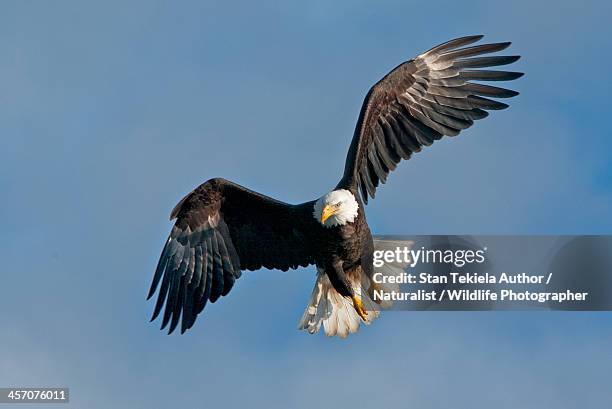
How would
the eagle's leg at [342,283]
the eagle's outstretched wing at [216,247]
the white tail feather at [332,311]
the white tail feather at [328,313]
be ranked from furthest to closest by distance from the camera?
the white tail feather at [328,313], the white tail feather at [332,311], the eagle's outstretched wing at [216,247], the eagle's leg at [342,283]

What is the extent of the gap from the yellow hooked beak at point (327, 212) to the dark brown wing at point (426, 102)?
1.71 feet

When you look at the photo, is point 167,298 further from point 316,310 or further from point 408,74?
point 408,74

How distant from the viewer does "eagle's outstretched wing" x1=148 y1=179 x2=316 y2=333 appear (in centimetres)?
996

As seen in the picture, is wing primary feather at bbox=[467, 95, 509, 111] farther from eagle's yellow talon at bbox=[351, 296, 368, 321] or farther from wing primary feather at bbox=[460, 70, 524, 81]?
eagle's yellow talon at bbox=[351, 296, 368, 321]

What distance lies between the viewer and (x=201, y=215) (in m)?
10.1

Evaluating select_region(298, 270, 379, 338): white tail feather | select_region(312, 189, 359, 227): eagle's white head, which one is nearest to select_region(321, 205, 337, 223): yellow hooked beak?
select_region(312, 189, 359, 227): eagle's white head

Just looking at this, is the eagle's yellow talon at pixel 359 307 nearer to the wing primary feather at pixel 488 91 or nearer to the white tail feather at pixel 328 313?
the white tail feather at pixel 328 313

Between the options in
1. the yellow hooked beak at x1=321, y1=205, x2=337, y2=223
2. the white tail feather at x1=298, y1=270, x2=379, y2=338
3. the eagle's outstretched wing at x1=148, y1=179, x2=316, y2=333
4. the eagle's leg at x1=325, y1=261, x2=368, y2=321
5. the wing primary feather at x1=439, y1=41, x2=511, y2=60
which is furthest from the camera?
the white tail feather at x1=298, y1=270, x2=379, y2=338

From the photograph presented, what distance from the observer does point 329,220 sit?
9.27 metres

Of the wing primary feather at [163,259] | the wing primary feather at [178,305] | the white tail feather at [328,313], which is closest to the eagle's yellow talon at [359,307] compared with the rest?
the white tail feather at [328,313]

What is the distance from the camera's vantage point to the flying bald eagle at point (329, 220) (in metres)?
9.53

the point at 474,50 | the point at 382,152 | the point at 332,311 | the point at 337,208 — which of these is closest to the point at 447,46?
the point at 474,50

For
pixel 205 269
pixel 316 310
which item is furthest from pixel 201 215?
pixel 316 310

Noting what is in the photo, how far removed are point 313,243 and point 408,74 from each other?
133 centimetres
